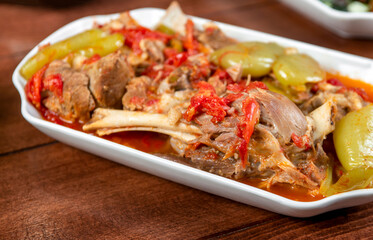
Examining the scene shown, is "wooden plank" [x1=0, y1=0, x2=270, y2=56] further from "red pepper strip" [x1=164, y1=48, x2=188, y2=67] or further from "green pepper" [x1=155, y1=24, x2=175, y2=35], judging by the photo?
"red pepper strip" [x1=164, y1=48, x2=188, y2=67]

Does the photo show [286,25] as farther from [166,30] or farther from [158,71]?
[158,71]

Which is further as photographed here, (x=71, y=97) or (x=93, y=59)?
(x=93, y=59)

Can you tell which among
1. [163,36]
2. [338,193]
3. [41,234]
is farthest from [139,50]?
[338,193]

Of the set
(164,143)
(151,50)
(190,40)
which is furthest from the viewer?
(190,40)

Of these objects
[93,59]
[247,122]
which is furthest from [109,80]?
[247,122]

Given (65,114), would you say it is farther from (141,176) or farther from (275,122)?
(275,122)

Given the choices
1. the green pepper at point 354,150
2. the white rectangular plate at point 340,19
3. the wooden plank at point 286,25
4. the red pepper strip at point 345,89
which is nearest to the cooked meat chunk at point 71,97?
the green pepper at point 354,150
